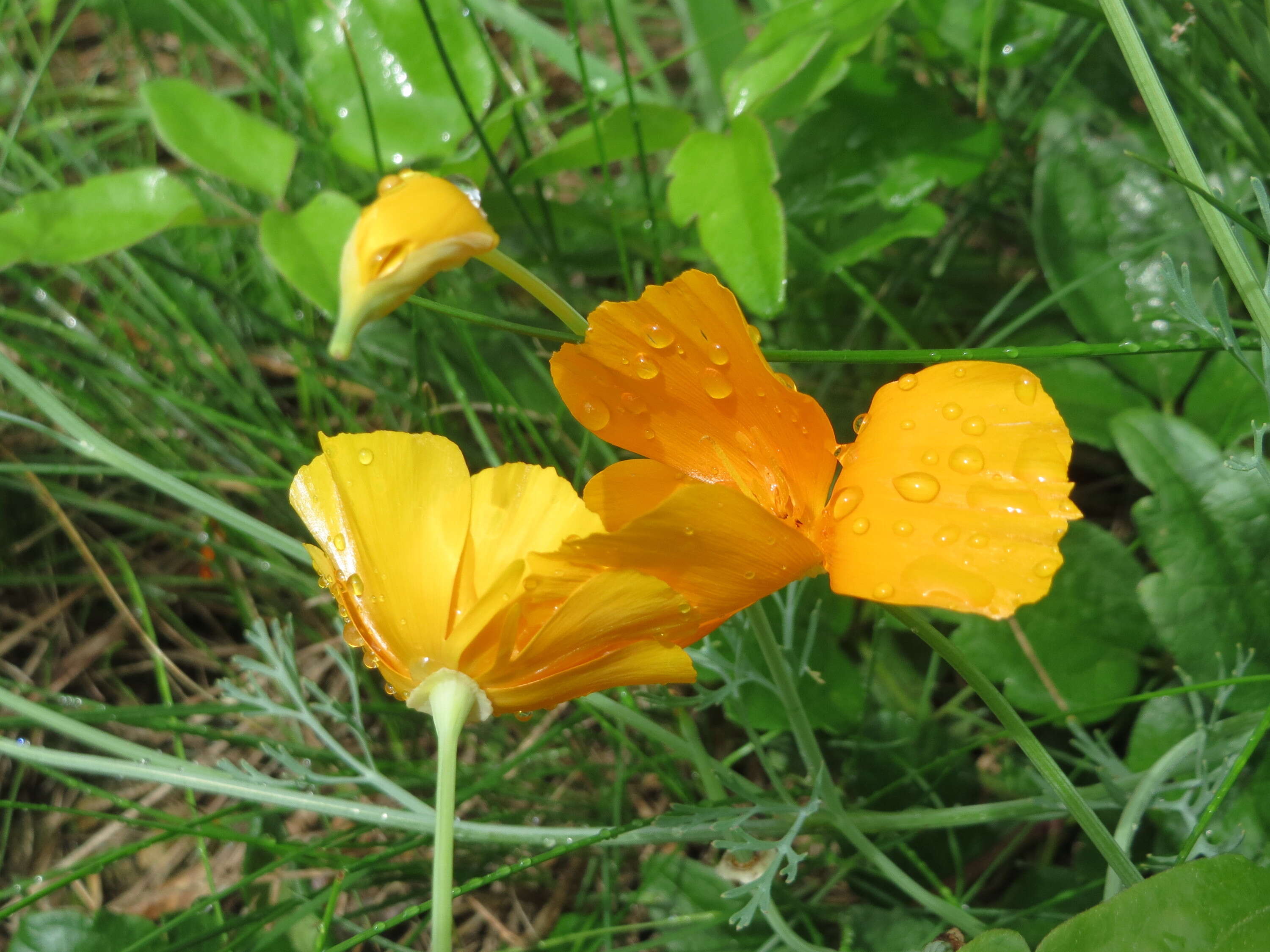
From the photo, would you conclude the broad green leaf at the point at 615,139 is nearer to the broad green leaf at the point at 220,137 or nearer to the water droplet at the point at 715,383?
the broad green leaf at the point at 220,137

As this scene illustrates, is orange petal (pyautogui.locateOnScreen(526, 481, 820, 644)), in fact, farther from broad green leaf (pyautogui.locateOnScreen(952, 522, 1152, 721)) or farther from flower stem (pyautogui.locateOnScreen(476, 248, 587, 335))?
broad green leaf (pyautogui.locateOnScreen(952, 522, 1152, 721))

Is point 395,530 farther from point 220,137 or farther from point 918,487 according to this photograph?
point 220,137

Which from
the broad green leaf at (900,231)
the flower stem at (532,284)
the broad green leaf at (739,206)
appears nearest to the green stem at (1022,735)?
the flower stem at (532,284)

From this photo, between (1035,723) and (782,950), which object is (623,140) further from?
(782,950)

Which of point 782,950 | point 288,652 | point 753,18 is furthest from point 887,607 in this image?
point 753,18

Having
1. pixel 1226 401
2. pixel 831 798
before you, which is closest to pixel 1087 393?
pixel 1226 401

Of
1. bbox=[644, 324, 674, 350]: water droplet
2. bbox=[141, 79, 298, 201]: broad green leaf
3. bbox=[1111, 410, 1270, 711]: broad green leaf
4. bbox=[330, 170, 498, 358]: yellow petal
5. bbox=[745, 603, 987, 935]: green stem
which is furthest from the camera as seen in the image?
bbox=[141, 79, 298, 201]: broad green leaf

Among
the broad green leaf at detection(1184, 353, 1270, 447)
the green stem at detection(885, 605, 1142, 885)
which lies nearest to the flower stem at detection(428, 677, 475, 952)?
the green stem at detection(885, 605, 1142, 885)
